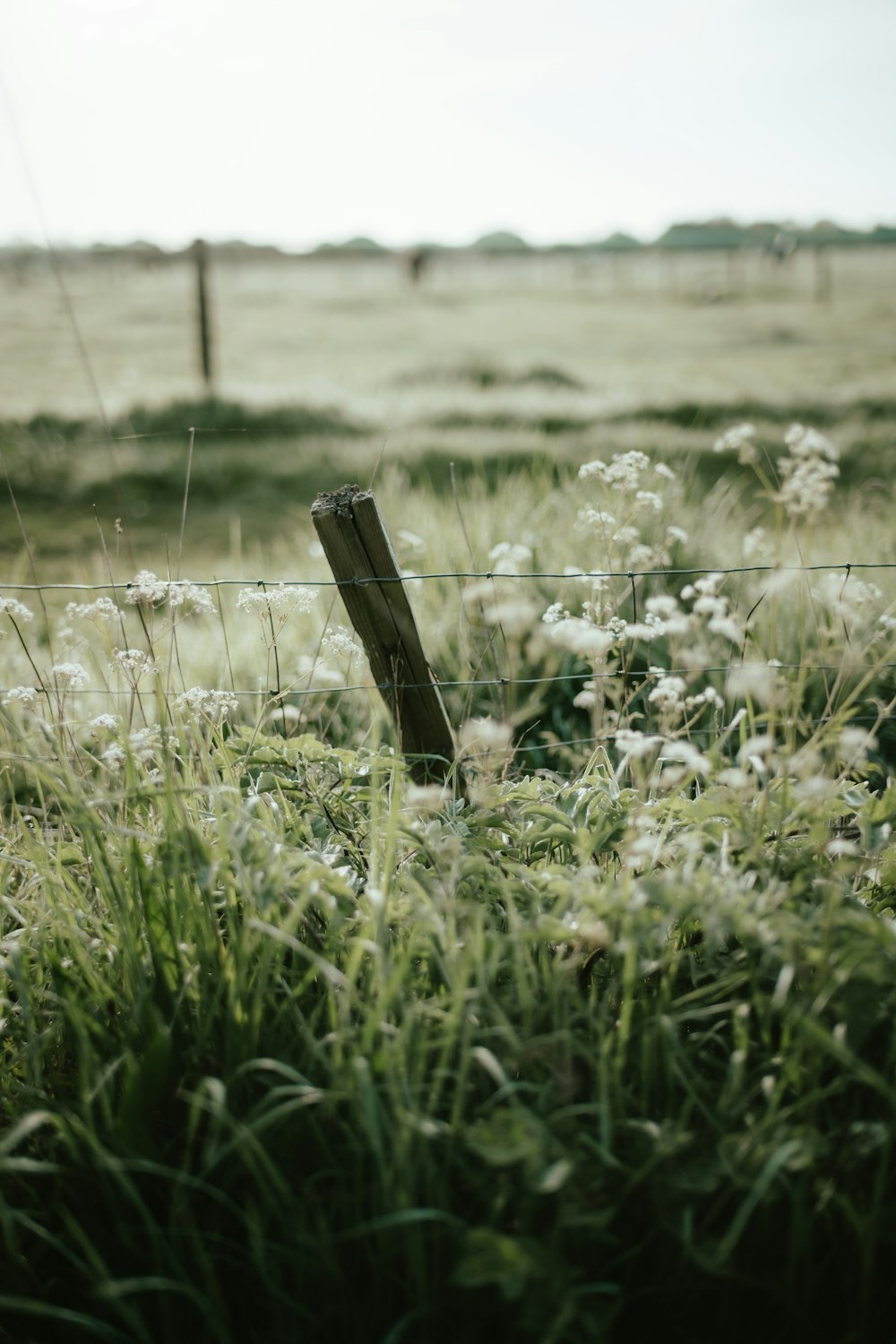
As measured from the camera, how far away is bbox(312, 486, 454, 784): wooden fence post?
2209 millimetres

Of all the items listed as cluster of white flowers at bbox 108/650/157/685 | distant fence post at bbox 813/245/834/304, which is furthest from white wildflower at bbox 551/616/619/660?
distant fence post at bbox 813/245/834/304

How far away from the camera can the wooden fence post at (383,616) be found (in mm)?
2209

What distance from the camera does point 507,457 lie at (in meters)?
7.48

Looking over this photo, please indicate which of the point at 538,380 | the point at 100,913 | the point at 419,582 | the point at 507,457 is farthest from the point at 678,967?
the point at 538,380

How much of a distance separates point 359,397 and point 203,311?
8.44 ft

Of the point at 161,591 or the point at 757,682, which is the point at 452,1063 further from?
the point at 161,591

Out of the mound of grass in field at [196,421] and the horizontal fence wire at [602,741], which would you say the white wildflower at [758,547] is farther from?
the mound of grass in field at [196,421]

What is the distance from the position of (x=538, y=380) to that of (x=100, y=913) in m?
11.7

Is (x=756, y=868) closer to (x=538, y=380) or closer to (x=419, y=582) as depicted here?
(x=419, y=582)

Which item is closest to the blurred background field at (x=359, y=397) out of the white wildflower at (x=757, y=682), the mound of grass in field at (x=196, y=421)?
the mound of grass in field at (x=196, y=421)

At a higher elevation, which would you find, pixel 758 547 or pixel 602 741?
pixel 758 547

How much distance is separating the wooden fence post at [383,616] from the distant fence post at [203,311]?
10.0 metres

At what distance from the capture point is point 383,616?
2277 mm

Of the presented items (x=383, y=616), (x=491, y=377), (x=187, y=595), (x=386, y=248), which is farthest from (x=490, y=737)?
(x=386, y=248)
